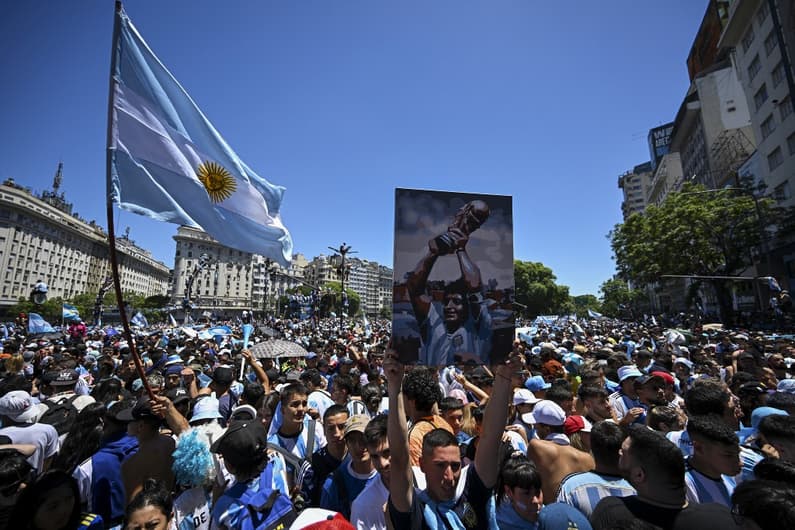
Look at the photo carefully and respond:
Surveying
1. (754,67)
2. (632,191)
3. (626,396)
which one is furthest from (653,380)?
(632,191)

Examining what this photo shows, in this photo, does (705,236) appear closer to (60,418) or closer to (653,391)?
(653,391)

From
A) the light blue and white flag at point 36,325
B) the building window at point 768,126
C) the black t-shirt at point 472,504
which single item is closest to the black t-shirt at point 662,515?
the black t-shirt at point 472,504

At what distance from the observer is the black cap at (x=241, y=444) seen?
8.48 feet

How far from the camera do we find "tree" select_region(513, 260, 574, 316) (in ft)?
224

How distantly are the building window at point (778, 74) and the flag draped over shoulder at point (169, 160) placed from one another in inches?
1697

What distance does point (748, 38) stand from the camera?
1352 inches

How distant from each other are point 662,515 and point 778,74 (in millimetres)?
43966

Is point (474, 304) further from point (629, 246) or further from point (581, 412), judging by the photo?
point (629, 246)

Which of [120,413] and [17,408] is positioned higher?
[120,413]

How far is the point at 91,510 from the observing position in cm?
283

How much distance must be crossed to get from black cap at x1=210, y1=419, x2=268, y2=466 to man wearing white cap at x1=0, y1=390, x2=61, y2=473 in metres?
2.18

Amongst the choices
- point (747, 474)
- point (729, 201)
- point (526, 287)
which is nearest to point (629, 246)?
point (729, 201)

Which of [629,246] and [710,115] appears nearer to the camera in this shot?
[629,246]

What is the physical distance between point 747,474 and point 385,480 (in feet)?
9.20
